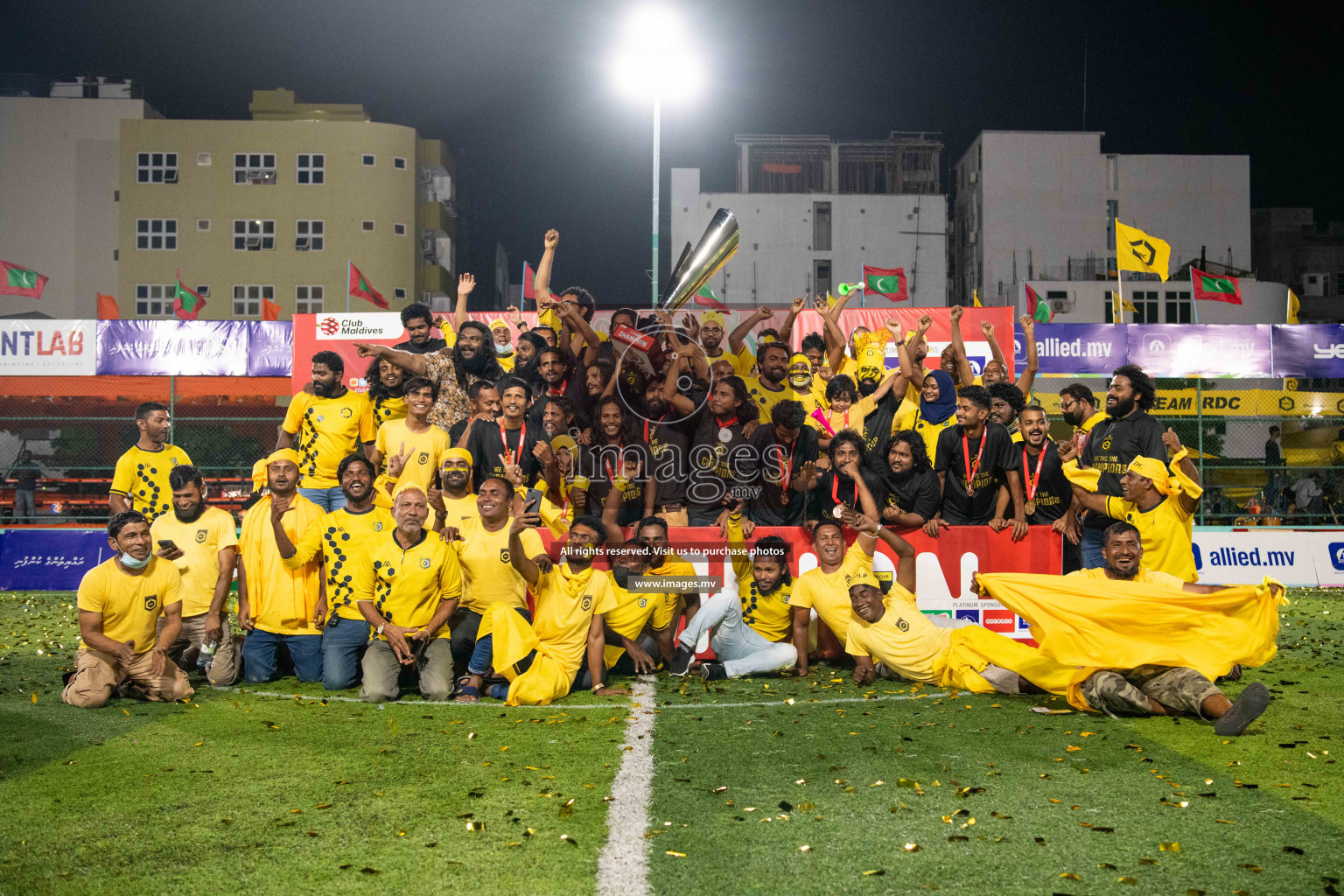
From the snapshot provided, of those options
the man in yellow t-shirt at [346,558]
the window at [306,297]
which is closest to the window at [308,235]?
the window at [306,297]

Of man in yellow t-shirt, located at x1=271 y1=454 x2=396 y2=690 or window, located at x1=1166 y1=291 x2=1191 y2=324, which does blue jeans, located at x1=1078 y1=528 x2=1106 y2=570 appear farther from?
window, located at x1=1166 y1=291 x2=1191 y2=324

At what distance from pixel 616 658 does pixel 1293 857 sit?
15.2ft

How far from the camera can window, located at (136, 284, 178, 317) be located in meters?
39.5

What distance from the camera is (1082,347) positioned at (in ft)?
51.8

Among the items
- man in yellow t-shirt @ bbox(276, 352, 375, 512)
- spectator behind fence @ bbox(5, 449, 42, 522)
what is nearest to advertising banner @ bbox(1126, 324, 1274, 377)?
man in yellow t-shirt @ bbox(276, 352, 375, 512)

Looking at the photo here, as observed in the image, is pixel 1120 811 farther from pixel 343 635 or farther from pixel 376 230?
pixel 376 230

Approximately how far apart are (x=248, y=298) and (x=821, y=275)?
29150 millimetres

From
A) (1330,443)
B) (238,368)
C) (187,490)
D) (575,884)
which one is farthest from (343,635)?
(1330,443)

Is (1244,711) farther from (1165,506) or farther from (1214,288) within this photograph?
(1214,288)

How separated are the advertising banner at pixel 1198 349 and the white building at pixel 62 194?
1556 inches

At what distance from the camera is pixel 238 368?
52.0ft

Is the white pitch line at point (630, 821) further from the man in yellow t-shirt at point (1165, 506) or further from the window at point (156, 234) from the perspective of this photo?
the window at point (156, 234)

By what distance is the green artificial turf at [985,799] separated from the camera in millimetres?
3564

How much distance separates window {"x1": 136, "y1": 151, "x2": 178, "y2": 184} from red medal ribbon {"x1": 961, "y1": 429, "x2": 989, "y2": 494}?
40.7 metres
